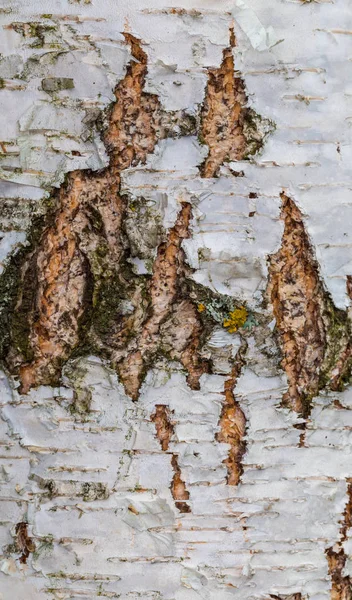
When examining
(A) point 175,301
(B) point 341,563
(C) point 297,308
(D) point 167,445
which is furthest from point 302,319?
(B) point 341,563

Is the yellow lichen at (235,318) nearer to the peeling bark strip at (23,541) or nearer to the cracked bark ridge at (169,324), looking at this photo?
the cracked bark ridge at (169,324)

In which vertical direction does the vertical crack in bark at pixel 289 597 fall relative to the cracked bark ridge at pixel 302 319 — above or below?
below

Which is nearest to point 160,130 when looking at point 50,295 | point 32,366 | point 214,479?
point 50,295

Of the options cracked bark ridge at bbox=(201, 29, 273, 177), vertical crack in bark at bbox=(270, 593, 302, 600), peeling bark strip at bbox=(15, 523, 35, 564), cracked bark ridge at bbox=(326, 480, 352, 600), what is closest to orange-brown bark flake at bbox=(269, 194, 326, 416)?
cracked bark ridge at bbox=(201, 29, 273, 177)

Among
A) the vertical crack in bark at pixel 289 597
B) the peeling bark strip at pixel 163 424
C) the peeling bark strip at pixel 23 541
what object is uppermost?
the peeling bark strip at pixel 163 424

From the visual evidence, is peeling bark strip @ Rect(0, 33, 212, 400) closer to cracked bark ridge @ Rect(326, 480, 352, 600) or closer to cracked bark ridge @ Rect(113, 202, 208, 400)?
Result: cracked bark ridge @ Rect(113, 202, 208, 400)

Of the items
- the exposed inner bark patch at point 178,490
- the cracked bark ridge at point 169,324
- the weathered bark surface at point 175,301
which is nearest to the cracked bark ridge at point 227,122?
the weathered bark surface at point 175,301

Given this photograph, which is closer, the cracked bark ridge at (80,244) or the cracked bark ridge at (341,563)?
the cracked bark ridge at (80,244)

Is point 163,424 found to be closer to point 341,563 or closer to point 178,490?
point 178,490
